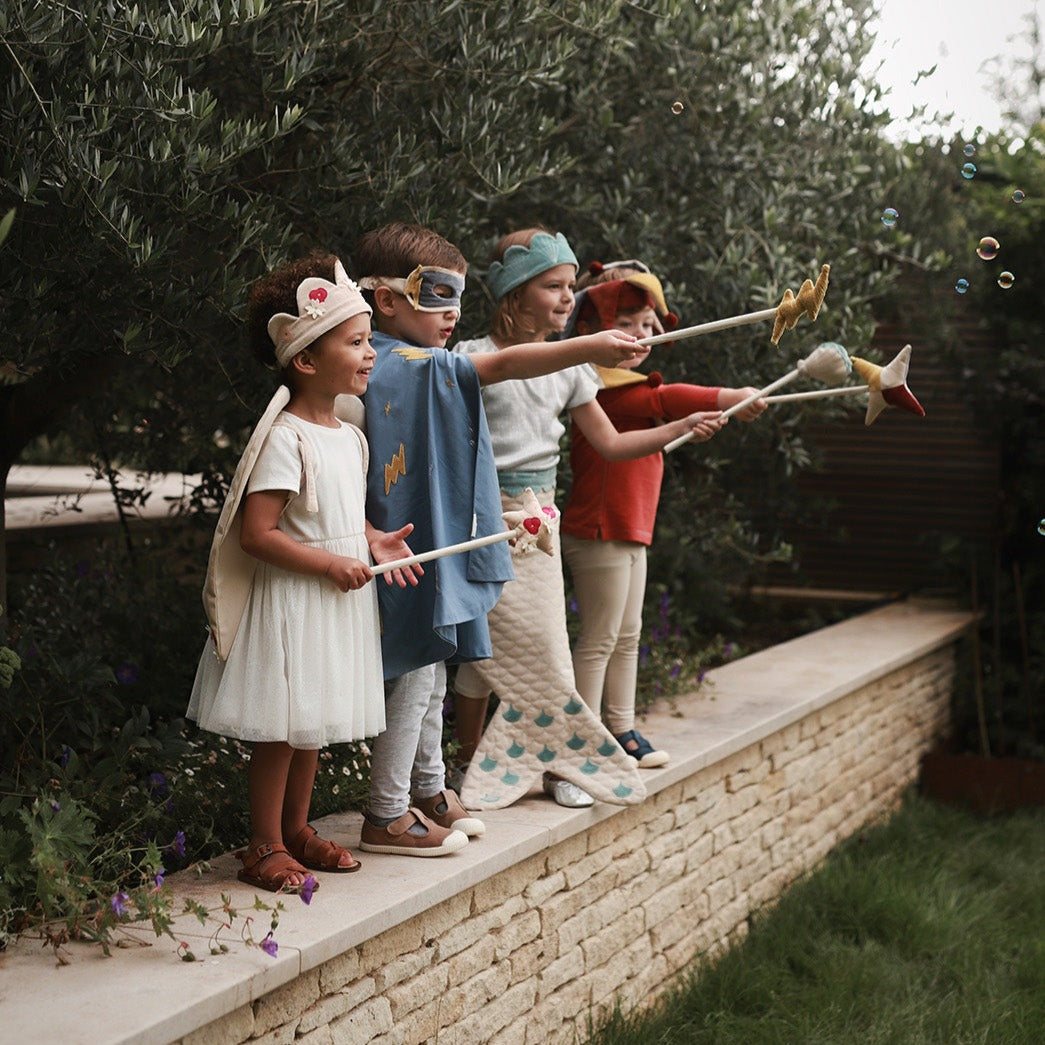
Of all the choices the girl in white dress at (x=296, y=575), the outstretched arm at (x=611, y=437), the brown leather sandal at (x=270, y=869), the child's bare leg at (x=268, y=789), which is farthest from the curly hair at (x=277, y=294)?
the brown leather sandal at (x=270, y=869)

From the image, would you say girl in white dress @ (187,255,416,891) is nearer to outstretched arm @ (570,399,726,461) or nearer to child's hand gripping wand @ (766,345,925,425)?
outstretched arm @ (570,399,726,461)

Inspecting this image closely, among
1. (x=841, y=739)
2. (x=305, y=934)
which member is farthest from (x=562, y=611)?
(x=841, y=739)

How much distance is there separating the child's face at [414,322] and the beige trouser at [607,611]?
1056 millimetres

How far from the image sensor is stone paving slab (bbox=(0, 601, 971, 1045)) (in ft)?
8.16

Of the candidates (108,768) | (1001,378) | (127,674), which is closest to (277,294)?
(108,768)

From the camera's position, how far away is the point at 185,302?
12.6 feet

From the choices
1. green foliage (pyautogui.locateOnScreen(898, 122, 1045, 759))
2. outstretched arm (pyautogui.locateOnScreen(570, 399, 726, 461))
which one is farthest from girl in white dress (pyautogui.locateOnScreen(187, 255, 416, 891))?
green foliage (pyautogui.locateOnScreen(898, 122, 1045, 759))

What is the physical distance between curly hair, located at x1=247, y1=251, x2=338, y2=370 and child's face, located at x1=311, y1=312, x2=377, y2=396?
0.44 ft

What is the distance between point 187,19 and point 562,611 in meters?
Answer: 1.83

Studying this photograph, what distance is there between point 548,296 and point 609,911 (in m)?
1.83

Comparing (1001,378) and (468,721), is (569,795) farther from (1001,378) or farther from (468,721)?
(1001,378)

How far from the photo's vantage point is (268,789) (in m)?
3.22

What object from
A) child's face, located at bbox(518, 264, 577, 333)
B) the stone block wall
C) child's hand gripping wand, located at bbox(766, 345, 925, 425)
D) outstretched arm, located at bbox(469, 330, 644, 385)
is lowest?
the stone block wall

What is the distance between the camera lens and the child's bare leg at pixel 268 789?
10.5 feet
